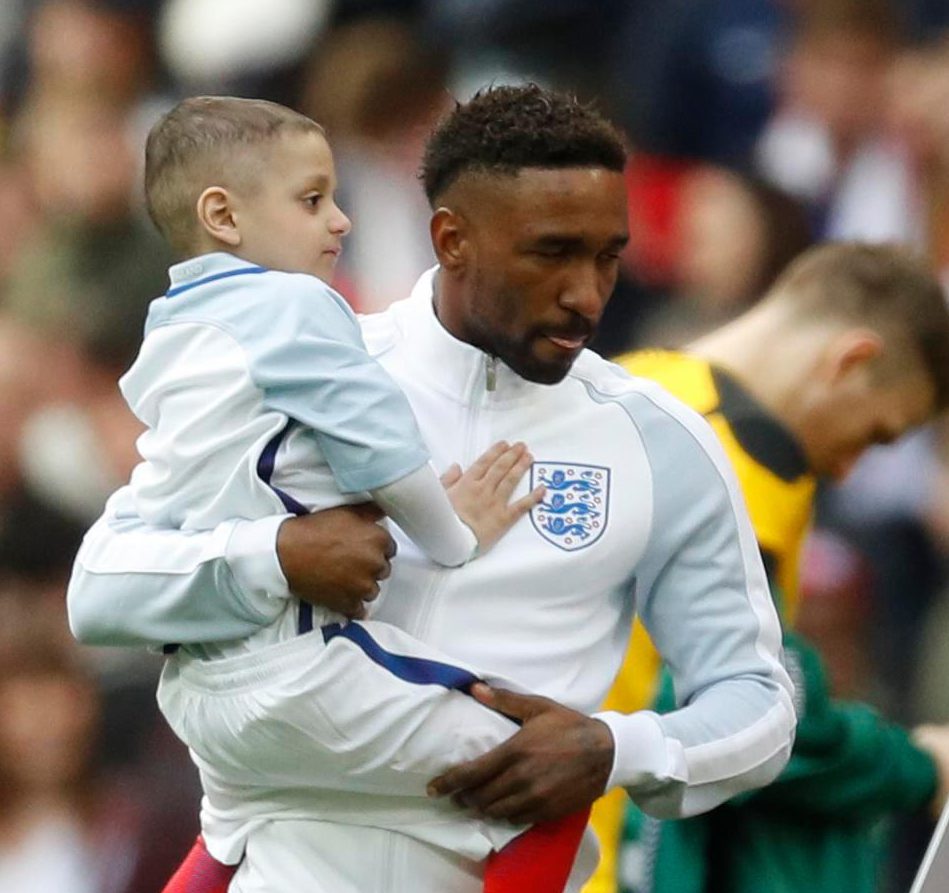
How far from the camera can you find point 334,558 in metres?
2.18

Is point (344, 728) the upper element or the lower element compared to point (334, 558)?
lower

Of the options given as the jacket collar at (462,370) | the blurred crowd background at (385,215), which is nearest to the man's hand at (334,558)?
the jacket collar at (462,370)

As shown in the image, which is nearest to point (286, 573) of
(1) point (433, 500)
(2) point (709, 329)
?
(1) point (433, 500)

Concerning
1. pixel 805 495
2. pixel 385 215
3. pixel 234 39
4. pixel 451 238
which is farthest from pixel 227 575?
pixel 234 39

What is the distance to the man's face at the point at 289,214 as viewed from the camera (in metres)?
2.31

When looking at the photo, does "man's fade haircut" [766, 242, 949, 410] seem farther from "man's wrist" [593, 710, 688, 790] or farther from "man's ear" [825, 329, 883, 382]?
"man's wrist" [593, 710, 688, 790]

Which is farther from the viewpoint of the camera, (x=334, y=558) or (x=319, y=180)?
(x=319, y=180)

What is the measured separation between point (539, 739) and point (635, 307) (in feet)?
9.02

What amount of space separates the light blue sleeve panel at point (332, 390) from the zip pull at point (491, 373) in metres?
0.18

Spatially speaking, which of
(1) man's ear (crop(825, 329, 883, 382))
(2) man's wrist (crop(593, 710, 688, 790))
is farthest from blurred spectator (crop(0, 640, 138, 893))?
(2) man's wrist (crop(593, 710, 688, 790))

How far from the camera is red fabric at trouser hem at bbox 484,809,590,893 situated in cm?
226

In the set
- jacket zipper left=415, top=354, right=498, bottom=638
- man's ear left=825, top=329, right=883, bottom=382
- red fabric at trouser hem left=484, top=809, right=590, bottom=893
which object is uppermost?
jacket zipper left=415, top=354, right=498, bottom=638

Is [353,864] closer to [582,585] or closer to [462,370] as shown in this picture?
[582,585]

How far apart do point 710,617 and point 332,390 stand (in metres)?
0.46
